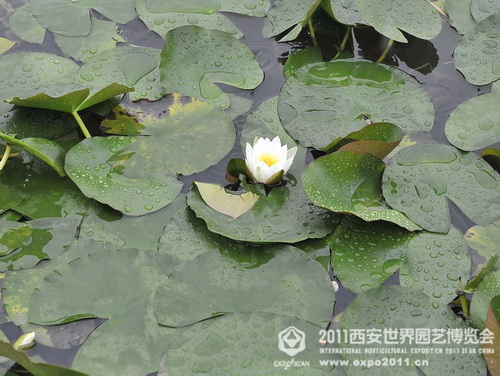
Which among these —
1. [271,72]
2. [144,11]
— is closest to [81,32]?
[144,11]

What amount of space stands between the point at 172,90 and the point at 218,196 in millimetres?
675

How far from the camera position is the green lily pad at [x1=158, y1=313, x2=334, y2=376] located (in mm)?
1899

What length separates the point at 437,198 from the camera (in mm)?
2379

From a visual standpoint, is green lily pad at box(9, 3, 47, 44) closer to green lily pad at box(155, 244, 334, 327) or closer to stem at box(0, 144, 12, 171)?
stem at box(0, 144, 12, 171)

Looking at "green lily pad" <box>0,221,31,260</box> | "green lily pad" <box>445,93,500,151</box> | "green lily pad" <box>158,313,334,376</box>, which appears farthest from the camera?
"green lily pad" <box>445,93,500,151</box>

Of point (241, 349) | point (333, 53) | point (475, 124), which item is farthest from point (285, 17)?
point (241, 349)

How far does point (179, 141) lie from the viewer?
8.45ft

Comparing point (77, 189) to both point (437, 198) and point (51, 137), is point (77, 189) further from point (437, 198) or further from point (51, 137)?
point (437, 198)

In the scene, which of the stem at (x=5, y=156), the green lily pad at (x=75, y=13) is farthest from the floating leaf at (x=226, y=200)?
the green lily pad at (x=75, y=13)

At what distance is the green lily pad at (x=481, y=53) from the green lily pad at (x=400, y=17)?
7.0 inches

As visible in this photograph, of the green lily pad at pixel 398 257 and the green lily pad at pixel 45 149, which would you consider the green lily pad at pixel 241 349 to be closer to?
the green lily pad at pixel 398 257

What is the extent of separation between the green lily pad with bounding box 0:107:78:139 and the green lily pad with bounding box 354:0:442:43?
1.44m

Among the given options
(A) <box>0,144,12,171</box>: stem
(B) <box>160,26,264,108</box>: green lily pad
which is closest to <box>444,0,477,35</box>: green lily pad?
(B) <box>160,26,264,108</box>: green lily pad

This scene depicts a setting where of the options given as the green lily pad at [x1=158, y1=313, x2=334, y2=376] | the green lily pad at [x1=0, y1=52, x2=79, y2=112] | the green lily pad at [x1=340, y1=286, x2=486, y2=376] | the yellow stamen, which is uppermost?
the green lily pad at [x1=0, y1=52, x2=79, y2=112]
